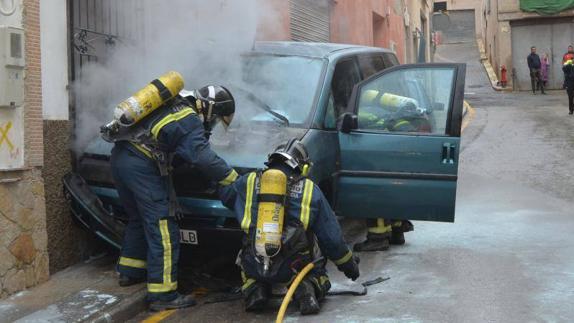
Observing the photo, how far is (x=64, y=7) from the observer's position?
564 centimetres

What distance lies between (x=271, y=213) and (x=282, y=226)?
0.13 metres

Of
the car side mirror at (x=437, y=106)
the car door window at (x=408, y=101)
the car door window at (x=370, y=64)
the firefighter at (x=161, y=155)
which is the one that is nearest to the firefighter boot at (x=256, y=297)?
the firefighter at (x=161, y=155)

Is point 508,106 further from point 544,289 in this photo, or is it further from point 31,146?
point 31,146

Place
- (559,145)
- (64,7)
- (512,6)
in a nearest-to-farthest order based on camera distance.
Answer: (64,7) < (559,145) < (512,6)

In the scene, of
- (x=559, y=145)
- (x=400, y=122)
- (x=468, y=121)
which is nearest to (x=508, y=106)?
(x=468, y=121)

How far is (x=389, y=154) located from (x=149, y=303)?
227cm

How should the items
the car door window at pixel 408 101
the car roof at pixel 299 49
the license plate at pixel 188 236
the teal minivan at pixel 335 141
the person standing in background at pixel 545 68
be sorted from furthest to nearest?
1. the person standing in background at pixel 545 68
2. the car roof at pixel 299 49
3. the car door window at pixel 408 101
4. the teal minivan at pixel 335 141
5. the license plate at pixel 188 236

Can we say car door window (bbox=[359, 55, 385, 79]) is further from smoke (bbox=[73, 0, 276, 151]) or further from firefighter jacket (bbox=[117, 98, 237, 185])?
firefighter jacket (bbox=[117, 98, 237, 185])

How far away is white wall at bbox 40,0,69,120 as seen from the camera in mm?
5371

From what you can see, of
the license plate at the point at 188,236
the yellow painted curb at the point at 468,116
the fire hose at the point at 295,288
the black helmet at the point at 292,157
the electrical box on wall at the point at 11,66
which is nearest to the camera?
the fire hose at the point at 295,288

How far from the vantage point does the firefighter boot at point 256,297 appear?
15.1 ft

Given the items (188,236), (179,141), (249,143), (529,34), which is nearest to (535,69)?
(529,34)

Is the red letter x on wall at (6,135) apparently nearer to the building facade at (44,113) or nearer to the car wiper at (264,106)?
the building facade at (44,113)

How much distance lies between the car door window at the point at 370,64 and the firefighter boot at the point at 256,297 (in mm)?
2832
